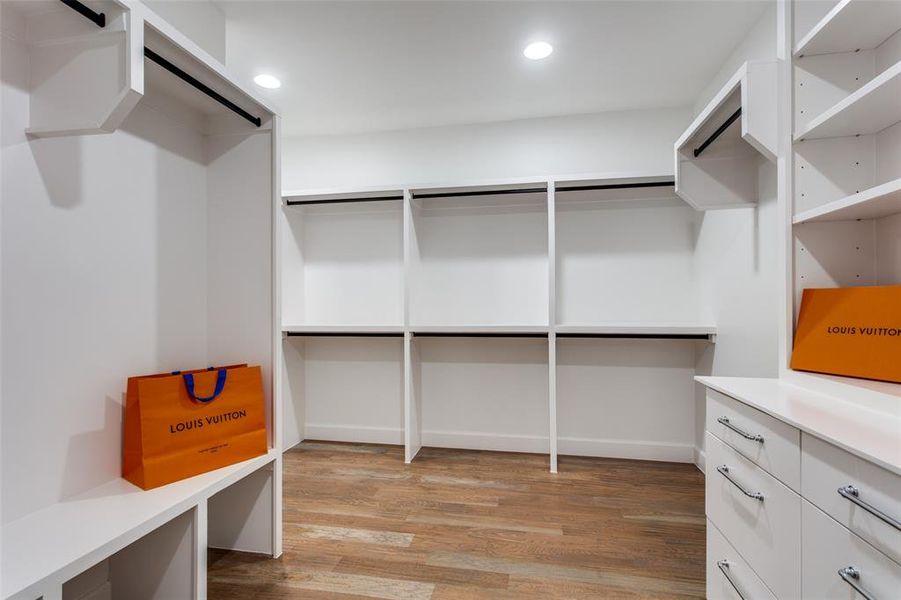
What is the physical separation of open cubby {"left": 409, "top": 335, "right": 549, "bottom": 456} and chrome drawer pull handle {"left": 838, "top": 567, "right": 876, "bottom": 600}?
2217 millimetres

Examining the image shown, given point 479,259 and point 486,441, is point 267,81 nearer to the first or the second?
point 479,259

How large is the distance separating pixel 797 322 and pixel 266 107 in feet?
7.03

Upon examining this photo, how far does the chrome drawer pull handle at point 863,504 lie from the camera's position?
734 mm

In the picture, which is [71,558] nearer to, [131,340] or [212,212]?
[131,340]

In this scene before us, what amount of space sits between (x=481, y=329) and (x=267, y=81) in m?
2.04

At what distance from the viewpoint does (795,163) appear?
4.80 ft

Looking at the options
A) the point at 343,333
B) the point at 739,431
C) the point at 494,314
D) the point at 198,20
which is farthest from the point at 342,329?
the point at 739,431

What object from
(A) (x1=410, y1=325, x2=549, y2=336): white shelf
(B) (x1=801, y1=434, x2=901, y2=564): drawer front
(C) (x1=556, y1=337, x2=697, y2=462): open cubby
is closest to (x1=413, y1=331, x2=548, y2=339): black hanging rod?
(A) (x1=410, y1=325, x2=549, y2=336): white shelf

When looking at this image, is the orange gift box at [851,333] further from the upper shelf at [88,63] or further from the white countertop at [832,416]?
the upper shelf at [88,63]

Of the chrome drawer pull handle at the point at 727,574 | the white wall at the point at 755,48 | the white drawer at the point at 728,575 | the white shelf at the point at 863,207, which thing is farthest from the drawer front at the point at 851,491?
the white wall at the point at 755,48

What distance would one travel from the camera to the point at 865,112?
4.06ft

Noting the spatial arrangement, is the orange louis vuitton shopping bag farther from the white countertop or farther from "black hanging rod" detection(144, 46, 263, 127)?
the white countertop

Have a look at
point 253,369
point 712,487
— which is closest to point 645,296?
point 712,487

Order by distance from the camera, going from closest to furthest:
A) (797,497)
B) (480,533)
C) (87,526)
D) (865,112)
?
(797,497) < (87,526) < (865,112) < (480,533)
